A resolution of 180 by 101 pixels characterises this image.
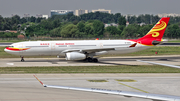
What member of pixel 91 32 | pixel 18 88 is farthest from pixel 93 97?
pixel 91 32

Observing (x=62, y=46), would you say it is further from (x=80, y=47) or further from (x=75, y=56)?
(x=75, y=56)

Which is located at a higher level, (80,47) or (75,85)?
(80,47)

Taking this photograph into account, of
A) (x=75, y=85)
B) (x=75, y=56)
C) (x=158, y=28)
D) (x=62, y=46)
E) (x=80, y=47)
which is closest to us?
(x=75, y=85)

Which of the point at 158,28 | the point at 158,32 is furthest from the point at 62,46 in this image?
the point at 158,28

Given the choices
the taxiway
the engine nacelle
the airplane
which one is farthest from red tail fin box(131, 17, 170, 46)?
the taxiway

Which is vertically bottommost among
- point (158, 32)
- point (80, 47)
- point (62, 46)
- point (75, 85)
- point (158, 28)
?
point (75, 85)

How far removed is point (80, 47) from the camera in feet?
131

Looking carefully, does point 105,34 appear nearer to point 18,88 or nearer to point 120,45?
point 120,45

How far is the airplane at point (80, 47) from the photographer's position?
3838cm

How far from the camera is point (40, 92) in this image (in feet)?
61.4

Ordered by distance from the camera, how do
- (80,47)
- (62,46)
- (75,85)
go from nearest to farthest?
1. (75,85)
2. (62,46)
3. (80,47)

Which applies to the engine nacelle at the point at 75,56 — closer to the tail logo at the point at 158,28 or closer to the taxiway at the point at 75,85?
the taxiway at the point at 75,85

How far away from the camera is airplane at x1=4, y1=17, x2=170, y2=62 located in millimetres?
38375

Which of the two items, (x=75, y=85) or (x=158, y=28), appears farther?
(x=158, y=28)
